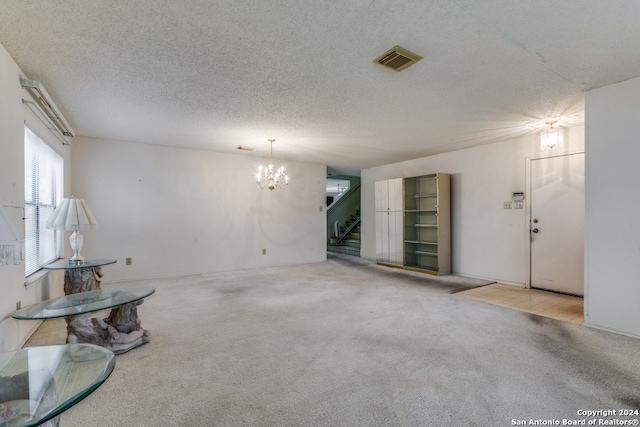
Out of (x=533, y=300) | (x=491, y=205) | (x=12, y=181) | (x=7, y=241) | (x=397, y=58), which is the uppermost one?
(x=397, y=58)

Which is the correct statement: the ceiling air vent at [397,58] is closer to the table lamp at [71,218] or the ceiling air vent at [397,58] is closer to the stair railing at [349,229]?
the table lamp at [71,218]

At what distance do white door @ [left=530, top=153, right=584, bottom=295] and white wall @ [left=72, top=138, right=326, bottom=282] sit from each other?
445cm

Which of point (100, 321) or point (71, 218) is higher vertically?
point (71, 218)

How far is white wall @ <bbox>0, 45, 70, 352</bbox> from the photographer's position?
2.31 m

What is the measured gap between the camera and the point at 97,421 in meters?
1.73

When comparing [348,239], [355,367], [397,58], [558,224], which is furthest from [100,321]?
[348,239]

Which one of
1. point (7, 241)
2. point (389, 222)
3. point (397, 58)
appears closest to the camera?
point (7, 241)

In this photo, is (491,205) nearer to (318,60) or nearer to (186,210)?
(318,60)

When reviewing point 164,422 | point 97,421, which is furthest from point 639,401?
point 97,421

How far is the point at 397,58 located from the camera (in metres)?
2.49

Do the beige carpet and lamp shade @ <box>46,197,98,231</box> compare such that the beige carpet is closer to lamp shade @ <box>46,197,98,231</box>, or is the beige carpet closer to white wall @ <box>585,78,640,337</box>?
white wall @ <box>585,78,640,337</box>

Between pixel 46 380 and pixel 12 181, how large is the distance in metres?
2.20

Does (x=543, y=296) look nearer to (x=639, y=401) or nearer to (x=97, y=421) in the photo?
(x=639, y=401)

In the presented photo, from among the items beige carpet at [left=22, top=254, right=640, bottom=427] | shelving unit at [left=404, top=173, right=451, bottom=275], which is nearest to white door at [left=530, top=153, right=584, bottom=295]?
shelving unit at [left=404, top=173, right=451, bottom=275]
